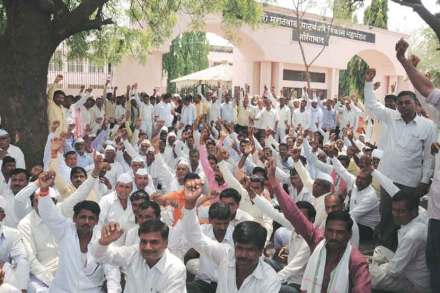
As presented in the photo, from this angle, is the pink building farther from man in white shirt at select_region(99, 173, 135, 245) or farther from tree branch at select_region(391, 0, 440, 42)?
man in white shirt at select_region(99, 173, 135, 245)

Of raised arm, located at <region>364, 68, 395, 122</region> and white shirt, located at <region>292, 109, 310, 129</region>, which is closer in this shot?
raised arm, located at <region>364, 68, 395, 122</region>

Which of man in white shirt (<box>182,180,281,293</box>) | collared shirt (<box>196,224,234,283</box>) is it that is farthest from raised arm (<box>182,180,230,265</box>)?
collared shirt (<box>196,224,234,283</box>)

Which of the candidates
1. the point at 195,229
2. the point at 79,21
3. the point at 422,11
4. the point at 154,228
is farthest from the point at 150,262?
the point at 79,21

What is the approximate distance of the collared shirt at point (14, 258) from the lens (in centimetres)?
387

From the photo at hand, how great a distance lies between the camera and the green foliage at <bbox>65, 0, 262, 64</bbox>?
9695 millimetres

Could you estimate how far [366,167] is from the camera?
4648 mm

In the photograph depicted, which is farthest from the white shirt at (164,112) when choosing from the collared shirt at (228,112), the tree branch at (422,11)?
the tree branch at (422,11)

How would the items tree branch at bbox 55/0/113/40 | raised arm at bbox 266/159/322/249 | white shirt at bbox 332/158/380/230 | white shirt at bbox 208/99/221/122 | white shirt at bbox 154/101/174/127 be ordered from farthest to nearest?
white shirt at bbox 208/99/221/122 < white shirt at bbox 154/101/174/127 < tree branch at bbox 55/0/113/40 < white shirt at bbox 332/158/380/230 < raised arm at bbox 266/159/322/249

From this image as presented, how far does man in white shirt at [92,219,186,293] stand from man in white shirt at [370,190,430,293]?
1.53 metres

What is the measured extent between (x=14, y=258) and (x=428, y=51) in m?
22.6

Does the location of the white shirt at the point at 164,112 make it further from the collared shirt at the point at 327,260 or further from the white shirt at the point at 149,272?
the white shirt at the point at 149,272

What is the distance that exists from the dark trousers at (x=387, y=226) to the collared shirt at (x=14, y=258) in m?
2.92

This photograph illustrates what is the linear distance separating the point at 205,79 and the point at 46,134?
1470cm

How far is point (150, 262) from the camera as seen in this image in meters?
3.11
